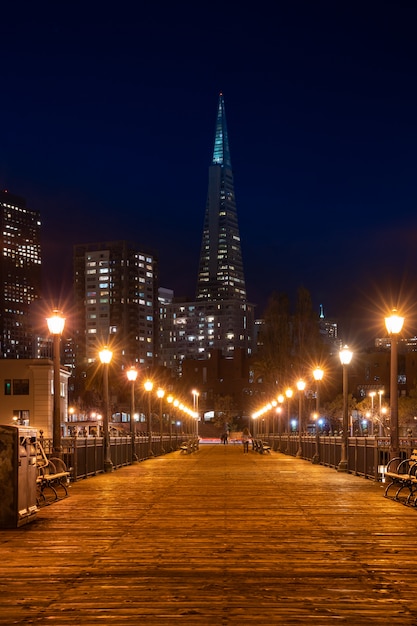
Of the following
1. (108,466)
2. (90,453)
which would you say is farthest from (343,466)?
(90,453)

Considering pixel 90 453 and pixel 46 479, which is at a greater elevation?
pixel 46 479

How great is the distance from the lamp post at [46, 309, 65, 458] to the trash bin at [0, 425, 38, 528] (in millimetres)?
8064

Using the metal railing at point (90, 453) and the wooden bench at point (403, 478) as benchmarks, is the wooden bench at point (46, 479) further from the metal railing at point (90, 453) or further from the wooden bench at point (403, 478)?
the wooden bench at point (403, 478)

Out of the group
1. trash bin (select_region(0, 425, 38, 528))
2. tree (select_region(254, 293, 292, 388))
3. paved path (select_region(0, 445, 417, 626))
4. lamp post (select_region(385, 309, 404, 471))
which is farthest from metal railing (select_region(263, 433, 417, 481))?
tree (select_region(254, 293, 292, 388))

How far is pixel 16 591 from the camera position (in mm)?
7812

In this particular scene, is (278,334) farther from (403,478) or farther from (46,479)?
(46,479)

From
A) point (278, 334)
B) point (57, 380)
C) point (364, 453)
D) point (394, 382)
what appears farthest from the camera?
point (278, 334)

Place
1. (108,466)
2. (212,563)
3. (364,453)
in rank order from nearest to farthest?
(212,563), (364,453), (108,466)

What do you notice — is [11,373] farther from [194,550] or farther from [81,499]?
[194,550]

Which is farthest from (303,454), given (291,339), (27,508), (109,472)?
(291,339)

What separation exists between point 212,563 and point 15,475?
13.0 feet

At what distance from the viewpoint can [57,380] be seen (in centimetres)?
2206

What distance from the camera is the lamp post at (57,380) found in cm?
2152

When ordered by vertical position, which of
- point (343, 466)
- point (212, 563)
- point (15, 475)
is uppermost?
point (15, 475)
